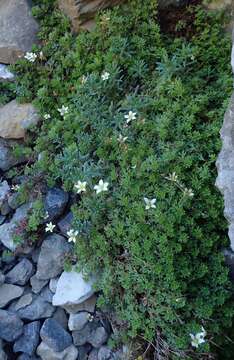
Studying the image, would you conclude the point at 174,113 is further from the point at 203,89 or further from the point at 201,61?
the point at 201,61

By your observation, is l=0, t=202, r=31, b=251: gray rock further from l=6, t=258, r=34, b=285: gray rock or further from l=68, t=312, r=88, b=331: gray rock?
l=68, t=312, r=88, b=331: gray rock

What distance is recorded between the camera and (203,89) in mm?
3779

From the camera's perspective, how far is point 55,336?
3.50 m

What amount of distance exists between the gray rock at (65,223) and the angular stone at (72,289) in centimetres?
31

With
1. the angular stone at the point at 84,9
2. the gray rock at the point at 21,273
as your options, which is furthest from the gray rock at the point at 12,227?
the angular stone at the point at 84,9

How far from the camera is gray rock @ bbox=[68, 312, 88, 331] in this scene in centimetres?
352

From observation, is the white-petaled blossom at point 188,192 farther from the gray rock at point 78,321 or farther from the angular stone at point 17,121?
the angular stone at point 17,121

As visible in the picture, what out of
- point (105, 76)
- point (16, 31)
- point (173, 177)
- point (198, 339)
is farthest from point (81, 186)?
point (16, 31)

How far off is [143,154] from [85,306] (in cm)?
112

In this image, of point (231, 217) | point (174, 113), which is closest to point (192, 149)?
point (174, 113)

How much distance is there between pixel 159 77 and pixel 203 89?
1.10 ft

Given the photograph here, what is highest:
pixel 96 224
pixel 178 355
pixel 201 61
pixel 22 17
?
pixel 22 17

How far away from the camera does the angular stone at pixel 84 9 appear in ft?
13.7

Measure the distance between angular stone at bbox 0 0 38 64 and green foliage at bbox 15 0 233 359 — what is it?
0.47 ft
